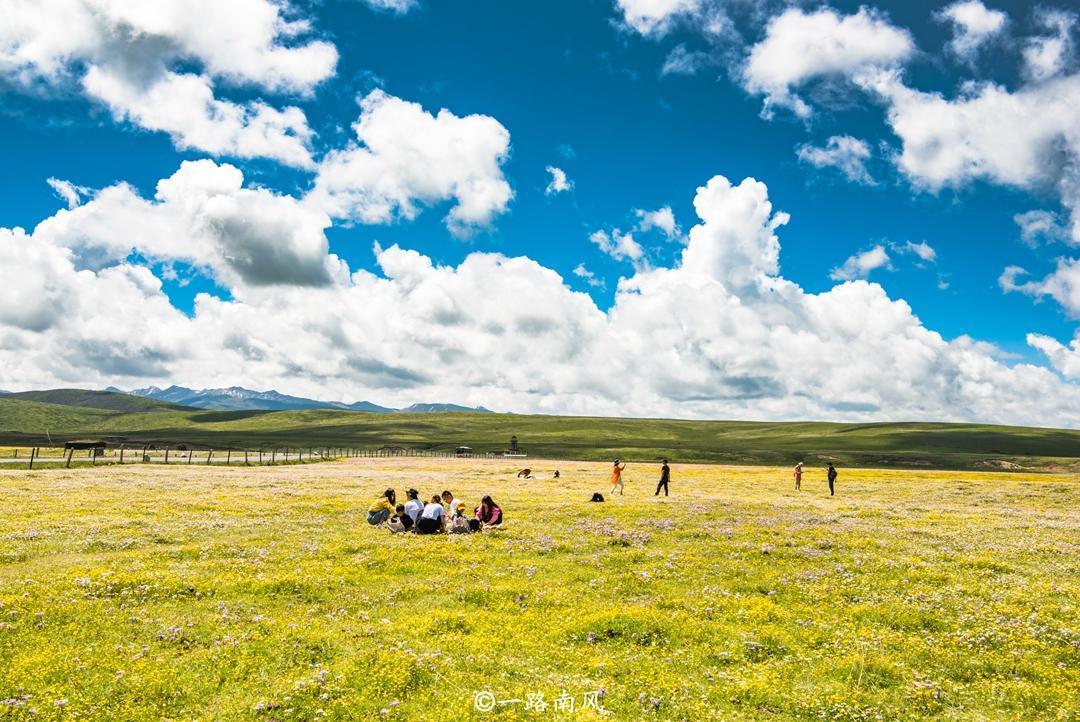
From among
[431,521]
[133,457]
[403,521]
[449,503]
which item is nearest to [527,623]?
[431,521]

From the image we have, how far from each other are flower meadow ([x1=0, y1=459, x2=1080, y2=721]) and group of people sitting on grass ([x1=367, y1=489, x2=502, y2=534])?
1176mm

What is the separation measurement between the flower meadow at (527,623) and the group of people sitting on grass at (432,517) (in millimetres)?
1176

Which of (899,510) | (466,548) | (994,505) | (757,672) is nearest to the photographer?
(757,672)

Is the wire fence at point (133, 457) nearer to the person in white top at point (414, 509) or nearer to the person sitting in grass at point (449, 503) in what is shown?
the person in white top at point (414, 509)

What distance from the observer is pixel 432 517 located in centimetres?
2902

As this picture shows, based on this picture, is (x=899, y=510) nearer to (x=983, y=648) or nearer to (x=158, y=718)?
(x=983, y=648)

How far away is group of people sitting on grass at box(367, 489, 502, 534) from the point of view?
29047 millimetres

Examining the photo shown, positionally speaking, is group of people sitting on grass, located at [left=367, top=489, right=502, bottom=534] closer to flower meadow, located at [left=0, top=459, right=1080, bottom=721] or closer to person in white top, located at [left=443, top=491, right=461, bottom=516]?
person in white top, located at [left=443, top=491, right=461, bottom=516]

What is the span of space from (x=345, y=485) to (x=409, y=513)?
29.4m

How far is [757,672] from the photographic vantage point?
44.4ft

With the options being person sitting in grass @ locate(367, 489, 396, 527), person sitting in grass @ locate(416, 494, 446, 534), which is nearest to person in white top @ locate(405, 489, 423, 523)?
person sitting in grass @ locate(416, 494, 446, 534)

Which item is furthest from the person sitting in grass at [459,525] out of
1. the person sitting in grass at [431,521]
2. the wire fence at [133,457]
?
the wire fence at [133,457]

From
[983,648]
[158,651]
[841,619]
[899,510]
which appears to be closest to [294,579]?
[158,651]

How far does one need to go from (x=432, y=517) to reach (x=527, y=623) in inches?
540
